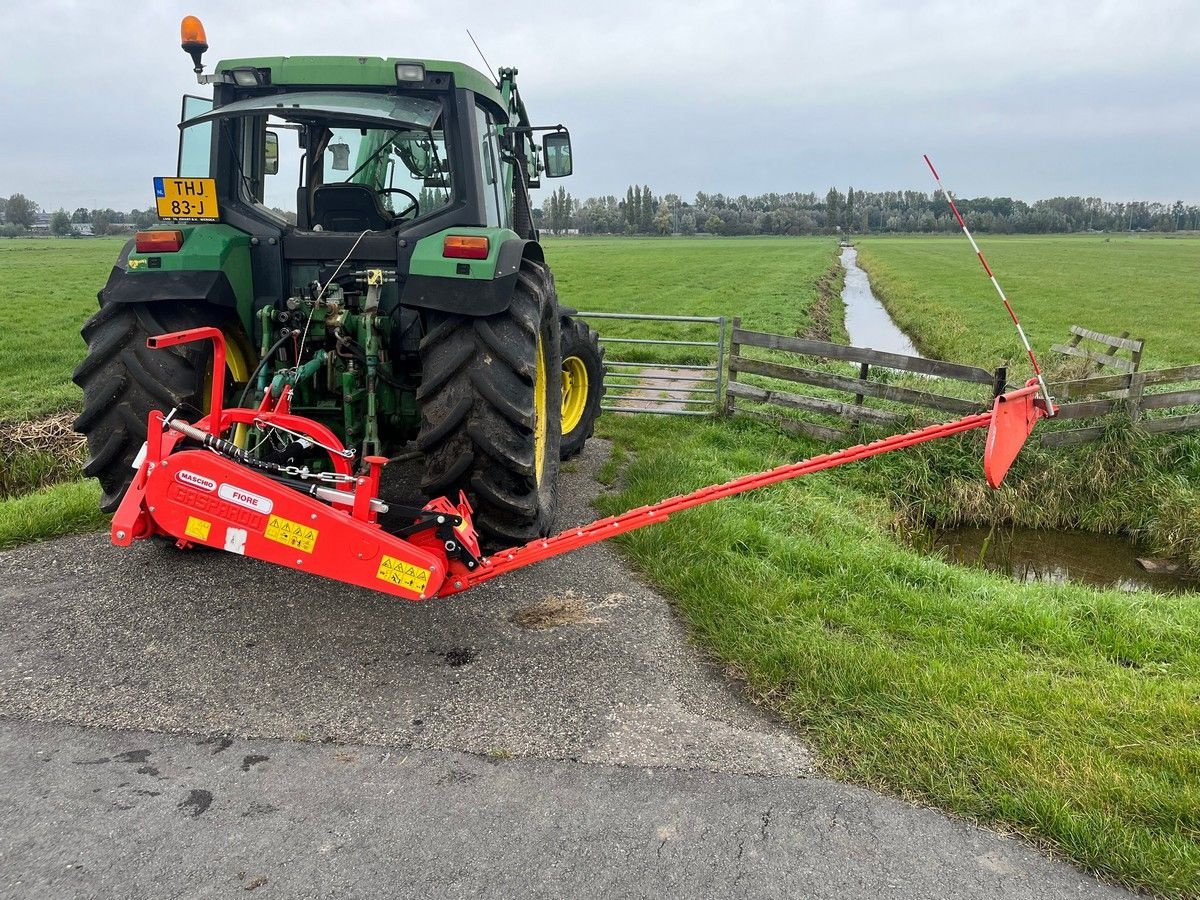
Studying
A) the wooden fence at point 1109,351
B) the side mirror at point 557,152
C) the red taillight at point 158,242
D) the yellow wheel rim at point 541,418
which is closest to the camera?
the red taillight at point 158,242

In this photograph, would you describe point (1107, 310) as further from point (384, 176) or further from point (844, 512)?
point (384, 176)

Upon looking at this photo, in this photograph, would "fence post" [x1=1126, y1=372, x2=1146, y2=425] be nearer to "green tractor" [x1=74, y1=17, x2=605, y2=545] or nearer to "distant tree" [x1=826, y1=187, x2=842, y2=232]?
"green tractor" [x1=74, y1=17, x2=605, y2=545]

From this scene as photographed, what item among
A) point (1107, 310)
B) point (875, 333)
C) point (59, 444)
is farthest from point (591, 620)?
point (1107, 310)

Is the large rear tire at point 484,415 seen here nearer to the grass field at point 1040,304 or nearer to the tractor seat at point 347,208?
the tractor seat at point 347,208

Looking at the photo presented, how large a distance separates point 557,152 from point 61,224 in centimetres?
8413

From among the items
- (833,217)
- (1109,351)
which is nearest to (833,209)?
(833,217)

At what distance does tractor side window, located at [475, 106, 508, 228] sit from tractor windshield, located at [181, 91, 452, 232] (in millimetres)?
231

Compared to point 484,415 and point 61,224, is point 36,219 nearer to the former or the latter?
point 61,224

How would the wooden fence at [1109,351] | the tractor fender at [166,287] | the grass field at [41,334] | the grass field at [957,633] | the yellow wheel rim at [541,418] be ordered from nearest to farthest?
the grass field at [957,633]
the tractor fender at [166,287]
the yellow wheel rim at [541,418]
the wooden fence at [1109,351]
the grass field at [41,334]

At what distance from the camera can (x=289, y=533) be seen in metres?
3.17

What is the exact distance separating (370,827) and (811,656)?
2.03 m

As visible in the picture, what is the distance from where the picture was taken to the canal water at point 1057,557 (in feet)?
21.3

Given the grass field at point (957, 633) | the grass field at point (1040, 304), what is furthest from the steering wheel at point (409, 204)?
the grass field at point (1040, 304)

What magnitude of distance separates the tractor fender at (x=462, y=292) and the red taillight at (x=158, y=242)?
136 centimetres
